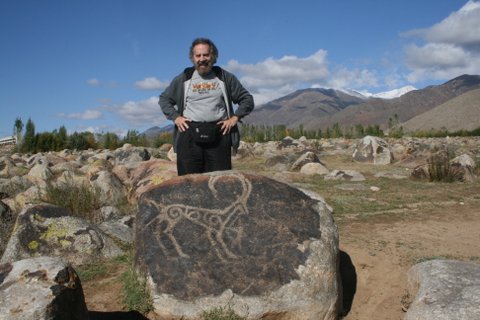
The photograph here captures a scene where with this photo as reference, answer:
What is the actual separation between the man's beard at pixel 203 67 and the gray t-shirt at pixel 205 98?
55 mm

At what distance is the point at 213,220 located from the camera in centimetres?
401

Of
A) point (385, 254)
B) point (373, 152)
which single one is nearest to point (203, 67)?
point (385, 254)

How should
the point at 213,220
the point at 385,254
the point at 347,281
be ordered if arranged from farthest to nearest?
the point at 385,254, the point at 347,281, the point at 213,220

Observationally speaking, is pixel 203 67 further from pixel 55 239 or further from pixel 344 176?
pixel 344 176

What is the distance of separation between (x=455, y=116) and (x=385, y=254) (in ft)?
322

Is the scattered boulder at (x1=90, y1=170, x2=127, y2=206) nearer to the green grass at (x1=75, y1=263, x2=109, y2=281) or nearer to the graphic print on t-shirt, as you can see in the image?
the green grass at (x1=75, y1=263, x2=109, y2=281)

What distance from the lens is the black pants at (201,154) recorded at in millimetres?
4496

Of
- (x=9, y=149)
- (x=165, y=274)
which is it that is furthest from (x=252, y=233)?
(x=9, y=149)

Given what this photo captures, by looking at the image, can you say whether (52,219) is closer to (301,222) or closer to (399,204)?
(301,222)

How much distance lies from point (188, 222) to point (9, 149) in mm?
25803

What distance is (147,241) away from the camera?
3.92 m

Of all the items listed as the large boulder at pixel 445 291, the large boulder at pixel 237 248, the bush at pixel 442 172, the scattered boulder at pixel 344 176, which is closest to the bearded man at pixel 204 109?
the large boulder at pixel 237 248

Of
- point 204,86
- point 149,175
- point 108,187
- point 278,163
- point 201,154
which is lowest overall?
point 278,163

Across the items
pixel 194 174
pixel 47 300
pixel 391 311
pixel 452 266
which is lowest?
pixel 391 311
